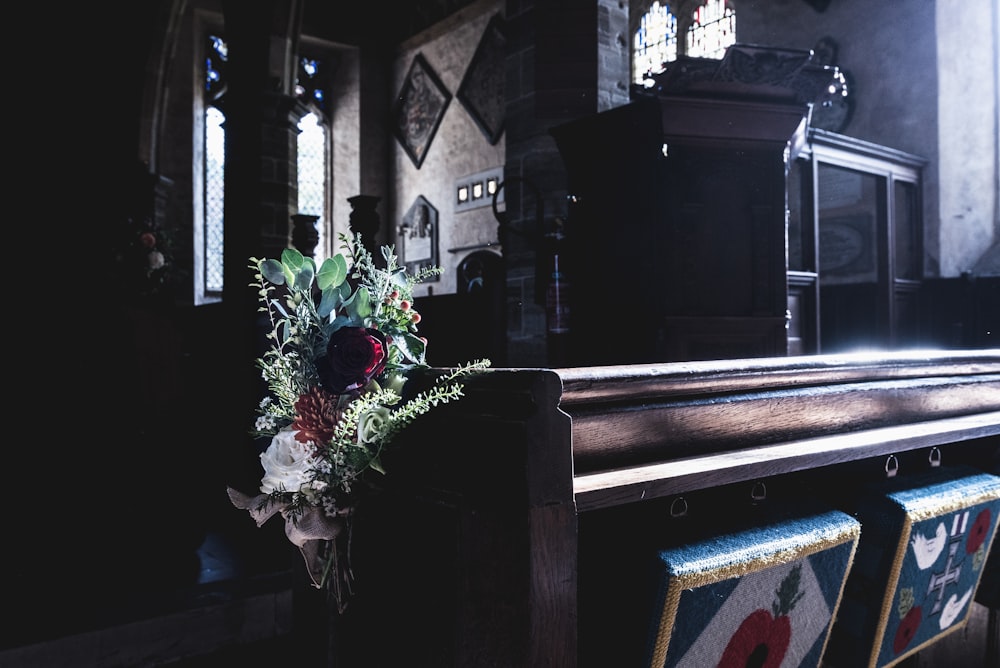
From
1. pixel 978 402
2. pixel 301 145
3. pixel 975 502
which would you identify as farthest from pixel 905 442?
pixel 301 145

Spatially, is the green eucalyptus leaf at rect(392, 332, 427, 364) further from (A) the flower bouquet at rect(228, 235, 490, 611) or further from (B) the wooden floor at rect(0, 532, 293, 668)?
(B) the wooden floor at rect(0, 532, 293, 668)

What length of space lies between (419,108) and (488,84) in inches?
62.5

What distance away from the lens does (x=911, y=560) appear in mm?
1593

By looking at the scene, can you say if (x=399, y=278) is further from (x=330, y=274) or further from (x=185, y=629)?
(x=185, y=629)

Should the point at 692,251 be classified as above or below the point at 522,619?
above

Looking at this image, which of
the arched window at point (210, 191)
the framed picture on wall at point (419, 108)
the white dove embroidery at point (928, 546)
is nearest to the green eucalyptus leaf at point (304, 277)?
the white dove embroidery at point (928, 546)

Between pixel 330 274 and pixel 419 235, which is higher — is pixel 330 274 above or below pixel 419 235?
below

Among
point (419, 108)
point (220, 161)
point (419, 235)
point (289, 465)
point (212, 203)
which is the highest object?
point (419, 108)

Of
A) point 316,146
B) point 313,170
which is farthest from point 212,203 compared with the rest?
point 316,146

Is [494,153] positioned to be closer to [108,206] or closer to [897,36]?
[897,36]

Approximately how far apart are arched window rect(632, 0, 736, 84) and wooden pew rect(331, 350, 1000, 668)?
27.9 feet

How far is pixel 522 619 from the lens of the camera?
0.96 metres

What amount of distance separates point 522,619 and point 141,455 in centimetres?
244

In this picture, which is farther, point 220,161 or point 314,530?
point 220,161
